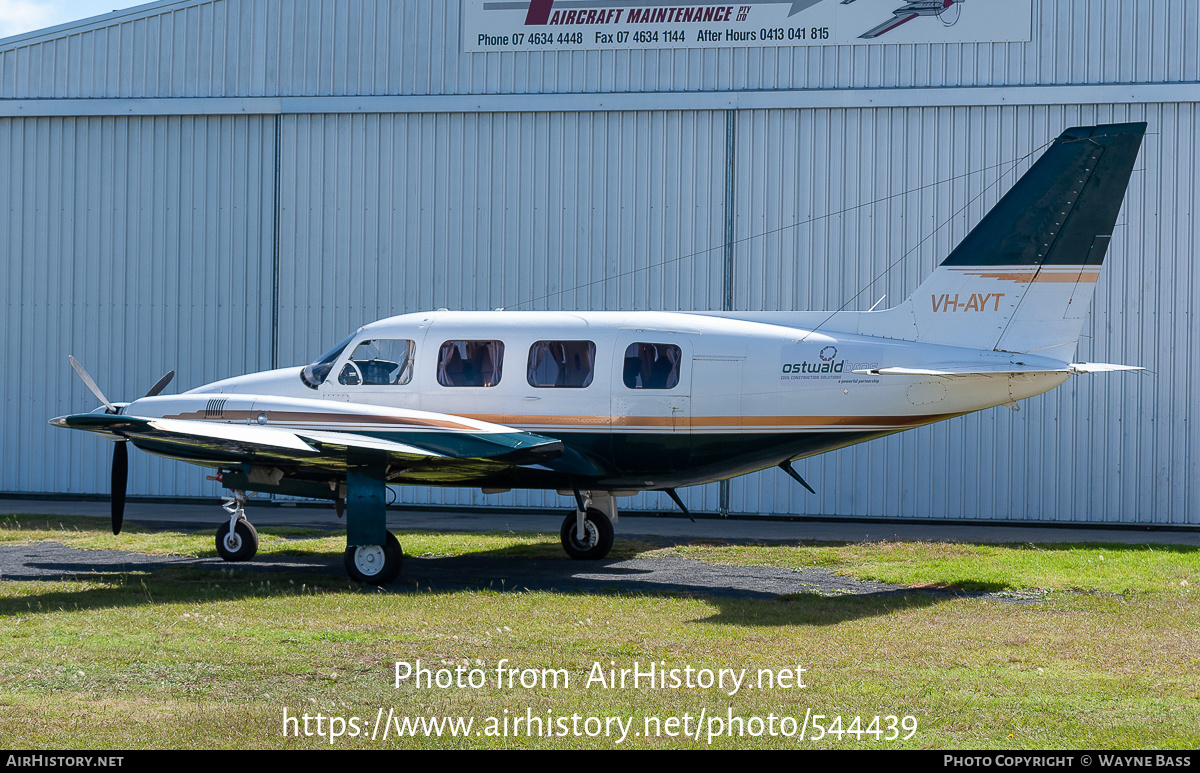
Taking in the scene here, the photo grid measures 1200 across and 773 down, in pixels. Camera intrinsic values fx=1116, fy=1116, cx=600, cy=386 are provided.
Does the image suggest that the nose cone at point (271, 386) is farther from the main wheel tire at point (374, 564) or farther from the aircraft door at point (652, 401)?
the aircraft door at point (652, 401)

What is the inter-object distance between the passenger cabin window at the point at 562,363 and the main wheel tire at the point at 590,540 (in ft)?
7.12

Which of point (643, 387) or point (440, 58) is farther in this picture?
point (440, 58)

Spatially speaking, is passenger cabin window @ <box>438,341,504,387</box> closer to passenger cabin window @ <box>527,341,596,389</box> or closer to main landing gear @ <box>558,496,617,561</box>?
passenger cabin window @ <box>527,341,596,389</box>

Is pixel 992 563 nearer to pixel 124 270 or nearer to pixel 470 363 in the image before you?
pixel 470 363

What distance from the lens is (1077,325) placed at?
12453mm

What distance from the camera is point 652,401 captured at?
44.1 ft

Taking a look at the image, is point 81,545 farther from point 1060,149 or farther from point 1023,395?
point 1060,149

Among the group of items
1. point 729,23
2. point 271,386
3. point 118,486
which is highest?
point 729,23

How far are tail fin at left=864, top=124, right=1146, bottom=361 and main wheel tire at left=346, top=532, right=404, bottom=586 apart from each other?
22.4 feet

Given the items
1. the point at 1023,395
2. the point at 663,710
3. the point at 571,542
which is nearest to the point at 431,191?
the point at 571,542

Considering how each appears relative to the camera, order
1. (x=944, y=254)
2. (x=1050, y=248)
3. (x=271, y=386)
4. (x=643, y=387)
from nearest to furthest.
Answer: (x=1050, y=248) → (x=643, y=387) → (x=271, y=386) → (x=944, y=254)

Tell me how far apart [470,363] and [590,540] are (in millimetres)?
2971

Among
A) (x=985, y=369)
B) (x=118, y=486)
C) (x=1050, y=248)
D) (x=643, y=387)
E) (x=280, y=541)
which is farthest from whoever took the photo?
(x=280, y=541)

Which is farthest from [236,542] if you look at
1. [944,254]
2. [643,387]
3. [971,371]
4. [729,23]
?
[944,254]
